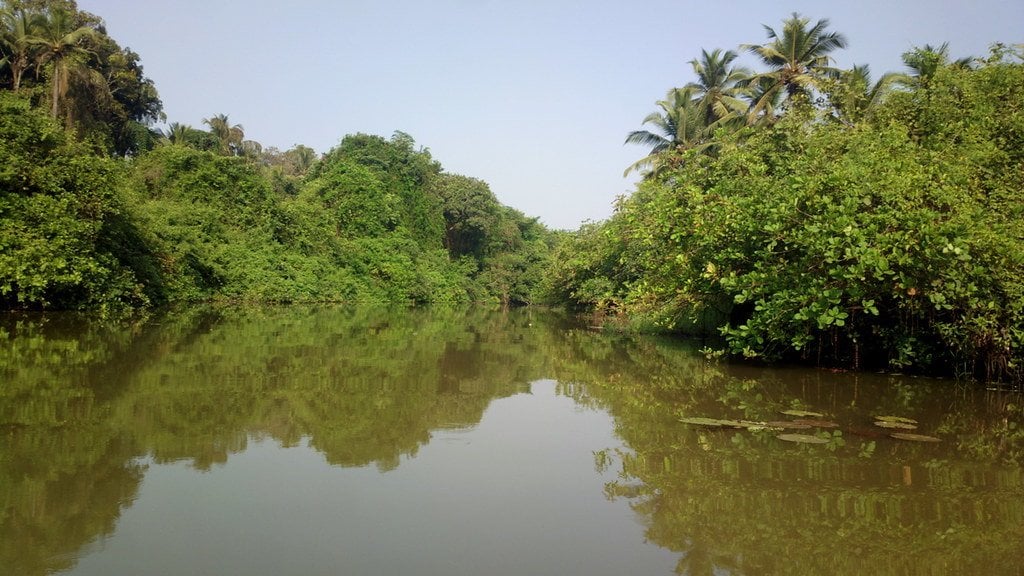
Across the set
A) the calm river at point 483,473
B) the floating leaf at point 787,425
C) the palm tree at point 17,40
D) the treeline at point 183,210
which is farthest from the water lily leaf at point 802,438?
the palm tree at point 17,40

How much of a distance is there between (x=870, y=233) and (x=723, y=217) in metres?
2.37

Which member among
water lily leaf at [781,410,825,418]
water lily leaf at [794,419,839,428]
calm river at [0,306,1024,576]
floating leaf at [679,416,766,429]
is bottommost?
calm river at [0,306,1024,576]

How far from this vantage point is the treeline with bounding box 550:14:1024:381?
888 centimetres

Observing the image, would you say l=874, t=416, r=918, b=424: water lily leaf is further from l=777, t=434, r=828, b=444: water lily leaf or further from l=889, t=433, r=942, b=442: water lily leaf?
l=777, t=434, r=828, b=444: water lily leaf

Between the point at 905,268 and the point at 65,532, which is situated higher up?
the point at 905,268

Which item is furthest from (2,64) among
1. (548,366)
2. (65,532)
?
(65,532)

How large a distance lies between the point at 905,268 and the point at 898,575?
22.9ft

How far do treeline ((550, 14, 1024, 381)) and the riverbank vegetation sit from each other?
4cm

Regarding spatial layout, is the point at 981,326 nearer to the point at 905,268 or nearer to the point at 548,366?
the point at 905,268

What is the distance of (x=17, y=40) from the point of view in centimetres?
2661

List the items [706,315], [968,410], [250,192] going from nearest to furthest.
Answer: [968,410]
[706,315]
[250,192]

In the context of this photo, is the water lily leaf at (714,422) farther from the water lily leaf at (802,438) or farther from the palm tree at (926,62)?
the palm tree at (926,62)

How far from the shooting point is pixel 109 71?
3347 centimetres

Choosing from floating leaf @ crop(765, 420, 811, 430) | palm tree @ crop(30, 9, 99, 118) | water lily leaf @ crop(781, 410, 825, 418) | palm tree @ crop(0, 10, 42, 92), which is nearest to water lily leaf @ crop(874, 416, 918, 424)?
water lily leaf @ crop(781, 410, 825, 418)
